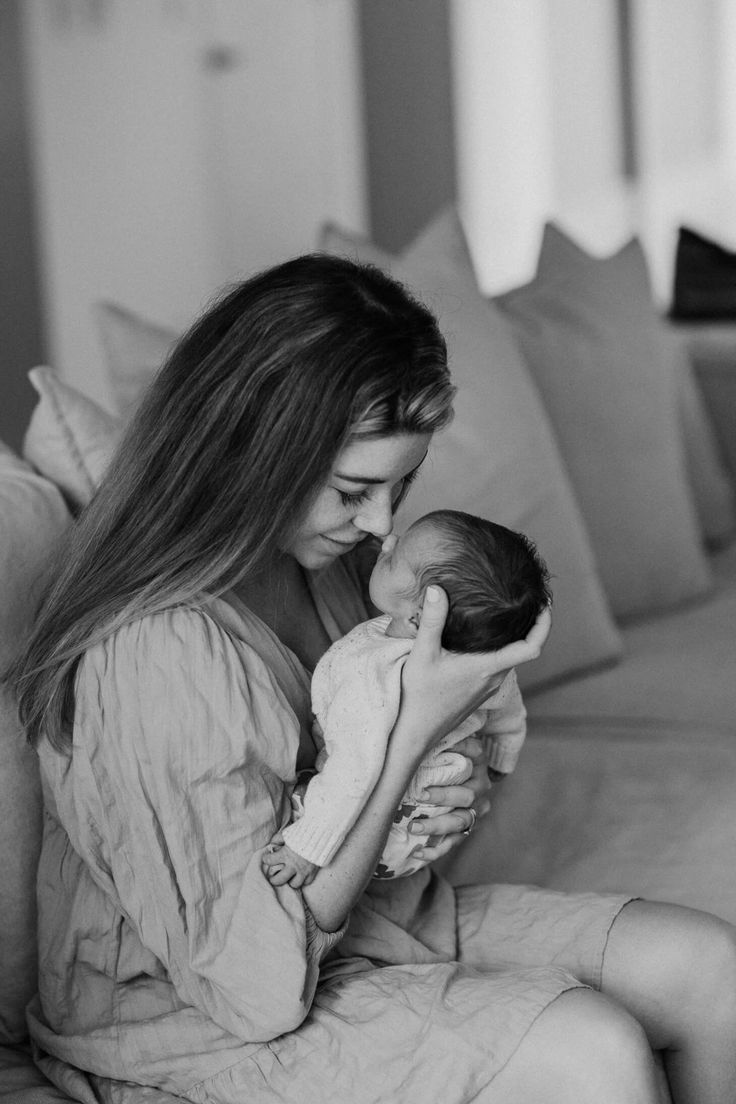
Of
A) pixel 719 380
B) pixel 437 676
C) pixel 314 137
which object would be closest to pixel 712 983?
pixel 437 676

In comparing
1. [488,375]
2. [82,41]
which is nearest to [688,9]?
[82,41]

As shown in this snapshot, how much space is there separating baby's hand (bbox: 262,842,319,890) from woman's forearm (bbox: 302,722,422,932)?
0.02 meters

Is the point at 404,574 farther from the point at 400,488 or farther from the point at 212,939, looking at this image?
the point at 212,939

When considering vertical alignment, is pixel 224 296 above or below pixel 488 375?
above

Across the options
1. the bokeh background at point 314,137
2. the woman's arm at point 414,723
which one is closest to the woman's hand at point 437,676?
the woman's arm at point 414,723

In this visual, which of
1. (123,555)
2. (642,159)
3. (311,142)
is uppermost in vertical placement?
(123,555)

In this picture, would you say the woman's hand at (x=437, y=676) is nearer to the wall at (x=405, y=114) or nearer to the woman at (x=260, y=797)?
the woman at (x=260, y=797)

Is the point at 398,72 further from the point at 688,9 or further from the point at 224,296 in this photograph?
the point at 224,296

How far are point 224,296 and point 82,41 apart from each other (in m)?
3.68

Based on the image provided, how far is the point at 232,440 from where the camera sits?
122cm

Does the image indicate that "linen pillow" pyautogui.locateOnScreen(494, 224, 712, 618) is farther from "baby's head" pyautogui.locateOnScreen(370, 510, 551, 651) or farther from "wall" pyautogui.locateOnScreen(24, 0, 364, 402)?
"wall" pyautogui.locateOnScreen(24, 0, 364, 402)

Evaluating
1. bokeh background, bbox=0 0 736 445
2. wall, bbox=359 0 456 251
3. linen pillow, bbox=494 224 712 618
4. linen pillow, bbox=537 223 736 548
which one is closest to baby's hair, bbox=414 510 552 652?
linen pillow, bbox=494 224 712 618

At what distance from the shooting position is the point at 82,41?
465 cm

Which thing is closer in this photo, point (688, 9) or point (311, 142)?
point (311, 142)
